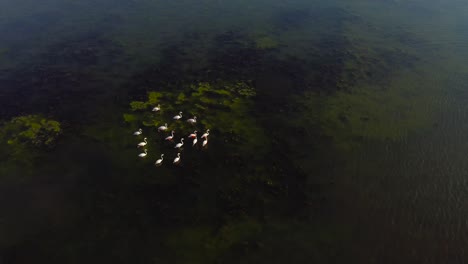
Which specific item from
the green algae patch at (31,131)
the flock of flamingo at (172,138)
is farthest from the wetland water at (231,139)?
the flock of flamingo at (172,138)

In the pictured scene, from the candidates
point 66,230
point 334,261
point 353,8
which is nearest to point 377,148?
point 334,261

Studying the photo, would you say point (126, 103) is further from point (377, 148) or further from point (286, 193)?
point (377, 148)

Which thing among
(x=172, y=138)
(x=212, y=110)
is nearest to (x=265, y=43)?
(x=212, y=110)

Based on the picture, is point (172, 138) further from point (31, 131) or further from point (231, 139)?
point (31, 131)

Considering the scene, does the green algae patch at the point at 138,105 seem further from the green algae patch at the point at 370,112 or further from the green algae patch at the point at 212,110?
the green algae patch at the point at 370,112

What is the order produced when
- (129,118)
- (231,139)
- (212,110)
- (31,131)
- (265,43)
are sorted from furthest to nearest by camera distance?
(265,43) < (212,110) < (129,118) < (231,139) < (31,131)

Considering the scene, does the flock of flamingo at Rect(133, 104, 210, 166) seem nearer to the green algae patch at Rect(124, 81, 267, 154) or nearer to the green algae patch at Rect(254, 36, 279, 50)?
the green algae patch at Rect(124, 81, 267, 154)
